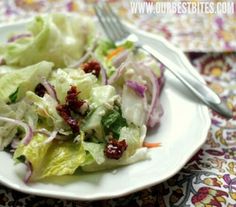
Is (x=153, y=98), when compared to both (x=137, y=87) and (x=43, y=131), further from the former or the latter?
(x=43, y=131)

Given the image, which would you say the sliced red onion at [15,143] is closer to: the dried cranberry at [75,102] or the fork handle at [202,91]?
the dried cranberry at [75,102]

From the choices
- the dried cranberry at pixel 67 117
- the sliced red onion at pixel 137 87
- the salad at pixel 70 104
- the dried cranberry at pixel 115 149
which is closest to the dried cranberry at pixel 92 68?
the salad at pixel 70 104

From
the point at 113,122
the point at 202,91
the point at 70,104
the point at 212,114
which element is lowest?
the point at 212,114

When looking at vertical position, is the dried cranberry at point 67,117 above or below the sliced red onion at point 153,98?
above

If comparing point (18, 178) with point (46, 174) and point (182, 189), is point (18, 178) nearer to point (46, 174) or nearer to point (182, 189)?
point (46, 174)

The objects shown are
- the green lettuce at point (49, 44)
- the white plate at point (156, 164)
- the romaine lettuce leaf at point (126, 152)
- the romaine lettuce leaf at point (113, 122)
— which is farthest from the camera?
the green lettuce at point (49, 44)

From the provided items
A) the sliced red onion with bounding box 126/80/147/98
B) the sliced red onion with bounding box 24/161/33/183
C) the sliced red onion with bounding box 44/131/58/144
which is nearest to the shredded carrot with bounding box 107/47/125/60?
the sliced red onion with bounding box 126/80/147/98

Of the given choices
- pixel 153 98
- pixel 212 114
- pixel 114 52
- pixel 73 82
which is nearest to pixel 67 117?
pixel 73 82
